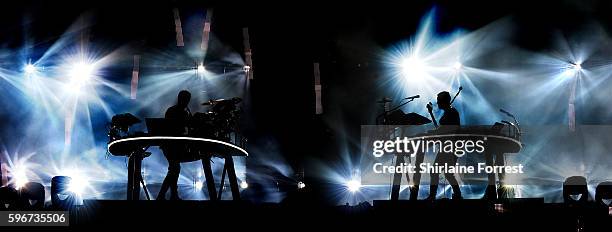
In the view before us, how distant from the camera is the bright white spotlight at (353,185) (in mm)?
12062

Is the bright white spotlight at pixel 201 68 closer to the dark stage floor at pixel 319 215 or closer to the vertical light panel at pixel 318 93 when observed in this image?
the vertical light panel at pixel 318 93

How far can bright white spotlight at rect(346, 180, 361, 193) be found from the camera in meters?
12.1

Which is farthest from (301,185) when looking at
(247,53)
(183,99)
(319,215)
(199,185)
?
(319,215)

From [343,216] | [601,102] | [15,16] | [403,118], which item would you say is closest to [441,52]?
[601,102]

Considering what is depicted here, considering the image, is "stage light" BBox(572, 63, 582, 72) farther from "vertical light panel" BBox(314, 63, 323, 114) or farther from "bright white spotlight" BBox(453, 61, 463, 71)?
"vertical light panel" BBox(314, 63, 323, 114)

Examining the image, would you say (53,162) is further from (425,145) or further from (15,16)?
(425,145)

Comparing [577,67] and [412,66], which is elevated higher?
[412,66]

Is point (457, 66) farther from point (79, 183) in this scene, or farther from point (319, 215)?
point (79, 183)

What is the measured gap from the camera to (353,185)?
39.8ft

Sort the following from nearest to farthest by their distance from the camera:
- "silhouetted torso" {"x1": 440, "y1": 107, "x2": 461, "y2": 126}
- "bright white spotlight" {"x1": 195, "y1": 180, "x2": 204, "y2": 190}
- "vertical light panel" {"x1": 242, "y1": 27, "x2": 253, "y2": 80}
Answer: "silhouetted torso" {"x1": 440, "y1": 107, "x2": 461, "y2": 126} → "vertical light panel" {"x1": 242, "y1": 27, "x2": 253, "y2": 80} → "bright white spotlight" {"x1": 195, "y1": 180, "x2": 204, "y2": 190}

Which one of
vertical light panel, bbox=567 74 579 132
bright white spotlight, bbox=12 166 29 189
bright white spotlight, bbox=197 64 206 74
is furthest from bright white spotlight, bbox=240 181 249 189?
vertical light panel, bbox=567 74 579 132

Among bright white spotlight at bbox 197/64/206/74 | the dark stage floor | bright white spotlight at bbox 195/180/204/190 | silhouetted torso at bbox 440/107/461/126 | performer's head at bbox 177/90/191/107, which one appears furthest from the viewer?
bright white spotlight at bbox 197/64/206/74

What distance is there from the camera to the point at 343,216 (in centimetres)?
616

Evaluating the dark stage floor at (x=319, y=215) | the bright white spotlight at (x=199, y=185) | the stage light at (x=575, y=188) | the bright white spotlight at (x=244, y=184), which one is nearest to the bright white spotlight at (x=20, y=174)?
the bright white spotlight at (x=199, y=185)
